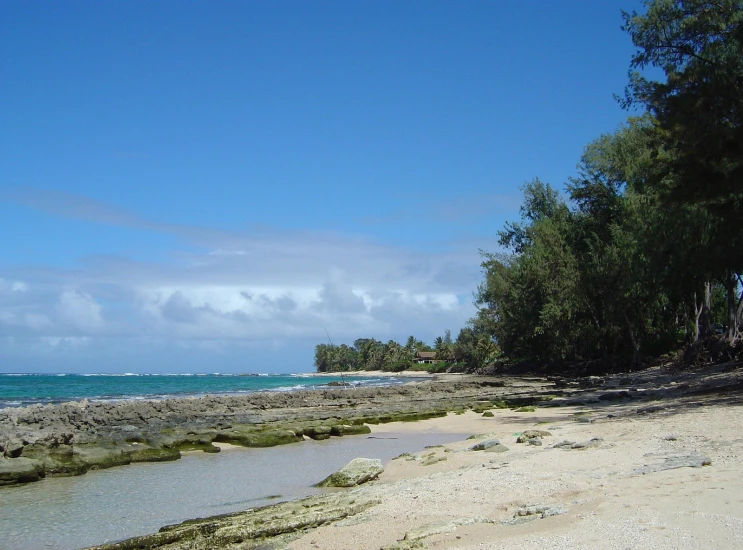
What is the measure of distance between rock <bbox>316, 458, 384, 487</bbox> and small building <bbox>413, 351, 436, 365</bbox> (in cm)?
11949

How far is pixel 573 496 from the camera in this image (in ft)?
25.3

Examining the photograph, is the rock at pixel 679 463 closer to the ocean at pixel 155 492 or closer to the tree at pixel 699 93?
the ocean at pixel 155 492

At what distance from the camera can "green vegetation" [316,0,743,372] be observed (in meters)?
17.5

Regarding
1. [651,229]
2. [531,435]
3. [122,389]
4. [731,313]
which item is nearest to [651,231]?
[651,229]

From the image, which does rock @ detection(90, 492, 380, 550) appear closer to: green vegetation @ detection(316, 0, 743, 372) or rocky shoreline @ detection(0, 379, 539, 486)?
rocky shoreline @ detection(0, 379, 539, 486)

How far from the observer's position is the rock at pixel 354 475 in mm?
11422

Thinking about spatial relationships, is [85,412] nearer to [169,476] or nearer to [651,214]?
[169,476]

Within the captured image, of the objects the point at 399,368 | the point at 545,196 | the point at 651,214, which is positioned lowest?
the point at 399,368

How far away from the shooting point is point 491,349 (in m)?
81.6

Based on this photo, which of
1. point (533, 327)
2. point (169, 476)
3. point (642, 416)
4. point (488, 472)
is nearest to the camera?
point (488, 472)

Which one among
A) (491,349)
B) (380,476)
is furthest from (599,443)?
(491,349)

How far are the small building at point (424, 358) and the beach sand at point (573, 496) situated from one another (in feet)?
392

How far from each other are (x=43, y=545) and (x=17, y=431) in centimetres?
1302

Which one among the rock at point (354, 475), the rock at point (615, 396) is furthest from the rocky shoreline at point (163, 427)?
the rock at point (354, 475)
